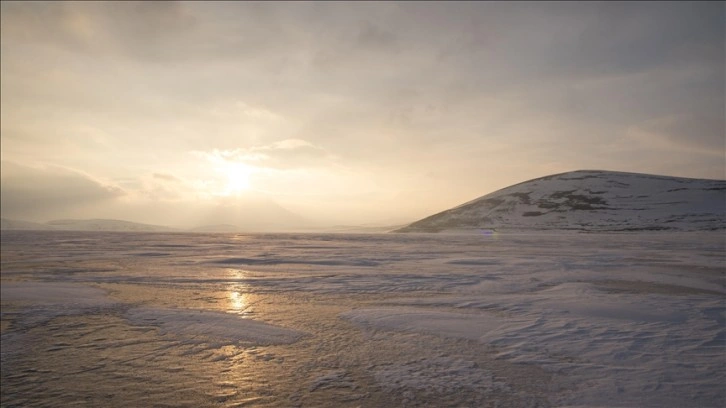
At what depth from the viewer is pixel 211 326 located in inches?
273

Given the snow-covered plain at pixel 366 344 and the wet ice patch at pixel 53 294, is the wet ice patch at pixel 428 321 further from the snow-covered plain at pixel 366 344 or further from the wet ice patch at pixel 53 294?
the wet ice patch at pixel 53 294

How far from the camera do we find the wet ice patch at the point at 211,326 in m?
6.24

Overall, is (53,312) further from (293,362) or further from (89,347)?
(293,362)

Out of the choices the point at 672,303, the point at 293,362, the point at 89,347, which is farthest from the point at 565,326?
the point at 89,347

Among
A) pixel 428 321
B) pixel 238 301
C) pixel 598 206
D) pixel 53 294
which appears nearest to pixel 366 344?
pixel 428 321

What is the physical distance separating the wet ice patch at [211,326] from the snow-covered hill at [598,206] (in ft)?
249

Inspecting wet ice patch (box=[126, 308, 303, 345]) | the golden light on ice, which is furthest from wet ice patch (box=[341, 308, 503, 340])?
the golden light on ice

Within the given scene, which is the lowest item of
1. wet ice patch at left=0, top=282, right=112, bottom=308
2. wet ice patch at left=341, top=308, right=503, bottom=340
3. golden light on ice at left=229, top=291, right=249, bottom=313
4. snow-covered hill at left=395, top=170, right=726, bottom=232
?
wet ice patch at left=341, top=308, right=503, bottom=340

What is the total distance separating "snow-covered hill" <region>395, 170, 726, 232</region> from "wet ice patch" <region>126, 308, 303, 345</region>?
75939 millimetres

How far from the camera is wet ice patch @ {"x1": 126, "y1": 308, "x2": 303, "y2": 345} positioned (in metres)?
6.24

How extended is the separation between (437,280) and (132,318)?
8971 millimetres

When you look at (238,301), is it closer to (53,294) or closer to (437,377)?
(53,294)

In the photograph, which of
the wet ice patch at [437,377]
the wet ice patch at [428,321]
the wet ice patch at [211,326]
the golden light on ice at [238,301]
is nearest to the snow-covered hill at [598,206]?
the wet ice patch at [428,321]

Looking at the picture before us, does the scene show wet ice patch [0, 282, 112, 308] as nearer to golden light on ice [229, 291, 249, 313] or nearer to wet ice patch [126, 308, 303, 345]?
wet ice patch [126, 308, 303, 345]
